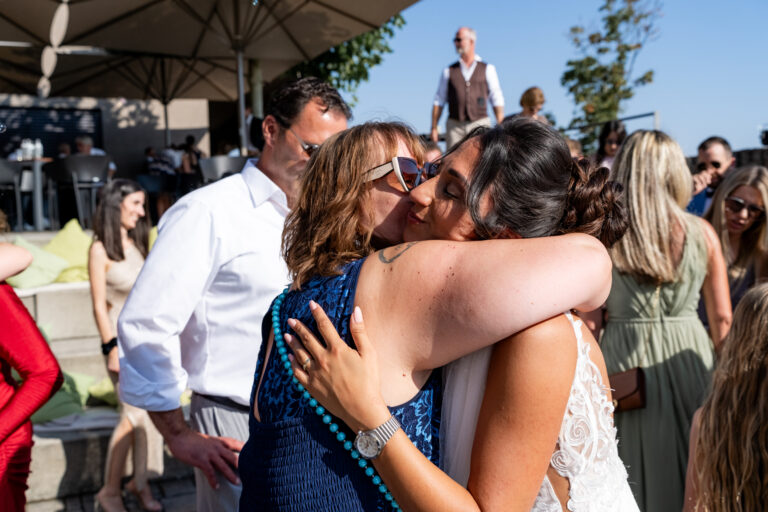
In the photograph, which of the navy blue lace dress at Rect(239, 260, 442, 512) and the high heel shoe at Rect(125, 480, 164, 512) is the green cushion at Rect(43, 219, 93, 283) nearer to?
the high heel shoe at Rect(125, 480, 164, 512)

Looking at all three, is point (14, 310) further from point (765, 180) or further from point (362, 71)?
point (362, 71)

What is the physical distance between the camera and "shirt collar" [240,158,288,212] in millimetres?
2533

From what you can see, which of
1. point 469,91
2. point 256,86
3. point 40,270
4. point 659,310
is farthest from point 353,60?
point 659,310

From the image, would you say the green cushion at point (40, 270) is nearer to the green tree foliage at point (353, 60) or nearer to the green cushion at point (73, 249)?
the green cushion at point (73, 249)

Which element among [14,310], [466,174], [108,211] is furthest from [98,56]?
[466,174]

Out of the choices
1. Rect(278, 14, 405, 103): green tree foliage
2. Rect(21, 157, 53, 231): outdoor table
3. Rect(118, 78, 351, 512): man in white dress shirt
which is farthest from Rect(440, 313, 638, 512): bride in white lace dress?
Rect(278, 14, 405, 103): green tree foliage

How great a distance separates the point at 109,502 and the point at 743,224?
4360 mm

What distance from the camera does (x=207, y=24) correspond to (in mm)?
10195

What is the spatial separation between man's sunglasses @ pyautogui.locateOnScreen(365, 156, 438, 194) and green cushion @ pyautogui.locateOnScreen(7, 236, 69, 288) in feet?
19.2

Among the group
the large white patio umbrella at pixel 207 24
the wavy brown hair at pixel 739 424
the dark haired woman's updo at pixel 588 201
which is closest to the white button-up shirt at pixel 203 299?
the dark haired woman's updo at pixel 588 201

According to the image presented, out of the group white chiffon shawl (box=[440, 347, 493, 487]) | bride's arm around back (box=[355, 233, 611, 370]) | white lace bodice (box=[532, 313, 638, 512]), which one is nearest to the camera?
bride's arm around back (box=[355, 233, 611, 370])

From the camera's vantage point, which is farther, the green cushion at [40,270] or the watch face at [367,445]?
the green cushion at [40,270]

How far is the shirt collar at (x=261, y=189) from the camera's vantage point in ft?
8.31

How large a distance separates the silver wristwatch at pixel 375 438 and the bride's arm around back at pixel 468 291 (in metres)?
0.12
